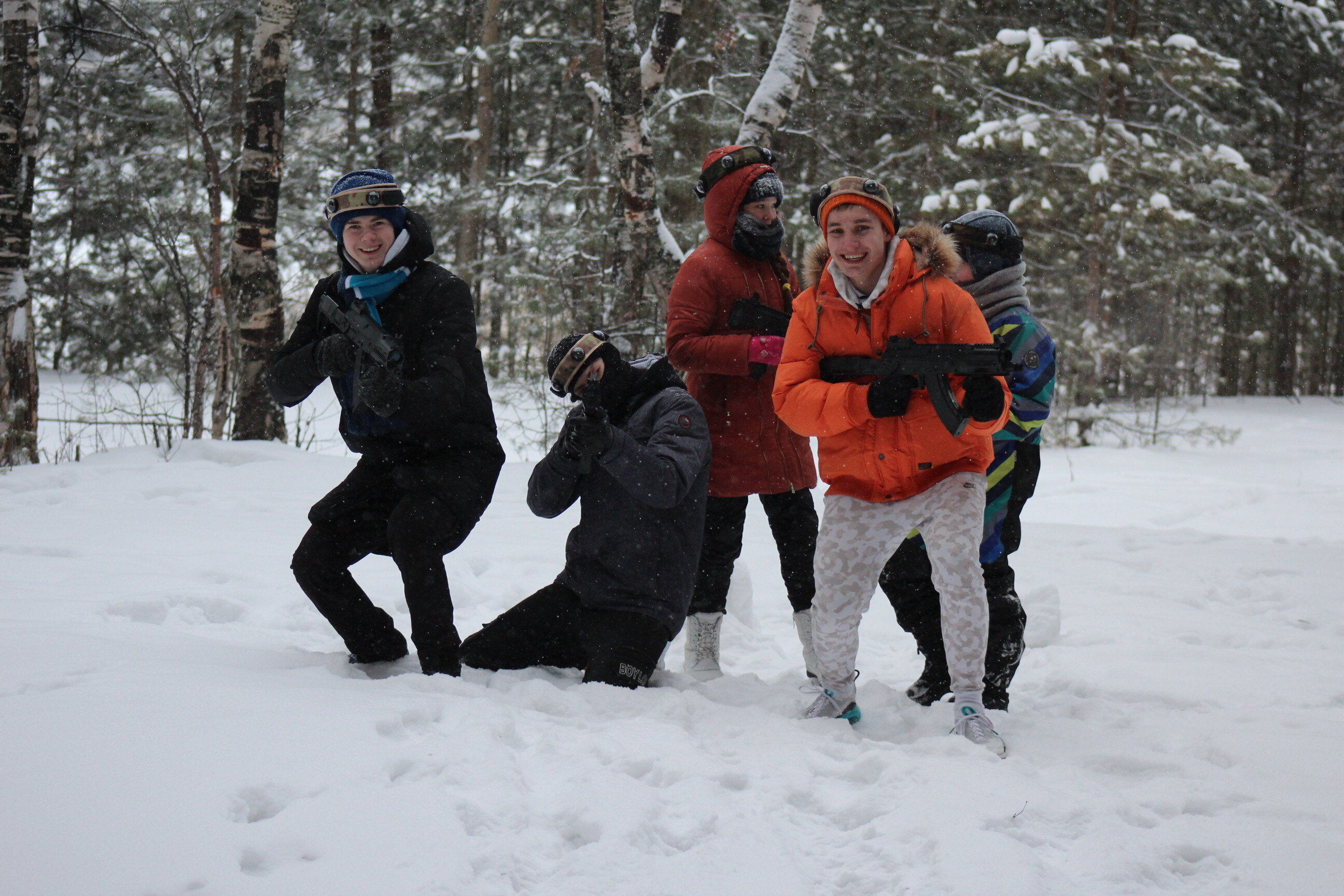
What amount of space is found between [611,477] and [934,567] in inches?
47.4

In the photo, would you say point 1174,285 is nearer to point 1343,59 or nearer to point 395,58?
point 1343,59

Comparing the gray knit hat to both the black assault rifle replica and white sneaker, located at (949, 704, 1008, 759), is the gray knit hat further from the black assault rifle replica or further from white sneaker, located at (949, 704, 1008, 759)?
white sneaker, located at (949, 704, 1008, 759)

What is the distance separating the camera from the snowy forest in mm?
8133

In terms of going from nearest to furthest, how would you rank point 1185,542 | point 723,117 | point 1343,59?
point 1185,542
point 723,117
point 1343,59

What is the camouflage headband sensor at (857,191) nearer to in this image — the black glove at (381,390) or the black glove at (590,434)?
the black glove at (590,434)

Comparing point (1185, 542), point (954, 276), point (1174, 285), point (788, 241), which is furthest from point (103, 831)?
point (1174, 285)

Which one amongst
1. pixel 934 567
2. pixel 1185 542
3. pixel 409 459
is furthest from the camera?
pixel 1185 542

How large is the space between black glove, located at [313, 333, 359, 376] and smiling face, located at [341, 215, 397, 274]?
30 centimetres

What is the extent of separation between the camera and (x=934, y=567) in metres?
3.04

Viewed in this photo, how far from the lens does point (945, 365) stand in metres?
2.82

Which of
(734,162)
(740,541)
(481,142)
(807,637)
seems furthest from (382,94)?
(807,637)

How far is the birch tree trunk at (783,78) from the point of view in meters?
7.30

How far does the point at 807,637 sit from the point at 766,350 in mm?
1196

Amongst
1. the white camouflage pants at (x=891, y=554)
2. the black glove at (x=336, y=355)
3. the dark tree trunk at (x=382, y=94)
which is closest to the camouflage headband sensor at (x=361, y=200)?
the black glove at (x=336, y=355)
